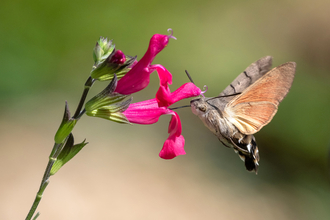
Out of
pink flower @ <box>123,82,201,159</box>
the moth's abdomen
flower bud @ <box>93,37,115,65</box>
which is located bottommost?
the moth's abdomen

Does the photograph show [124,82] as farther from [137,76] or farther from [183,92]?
[183,92]

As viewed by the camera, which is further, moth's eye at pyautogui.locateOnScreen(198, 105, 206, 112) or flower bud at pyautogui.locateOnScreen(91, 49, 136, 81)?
moth's eye at pyautogui.locateOnScreen(198, 105, 206, 112)

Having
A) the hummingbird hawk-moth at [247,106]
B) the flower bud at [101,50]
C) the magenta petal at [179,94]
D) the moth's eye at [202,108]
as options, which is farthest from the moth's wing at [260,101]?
the flower bud at [101,50]

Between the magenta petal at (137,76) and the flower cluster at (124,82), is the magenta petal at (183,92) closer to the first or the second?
the flower cluster at (124,82)

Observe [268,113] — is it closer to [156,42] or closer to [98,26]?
[156,42]

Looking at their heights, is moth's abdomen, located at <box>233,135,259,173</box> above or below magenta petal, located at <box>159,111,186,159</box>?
below

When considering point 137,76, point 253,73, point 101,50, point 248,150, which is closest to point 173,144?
point 137,76

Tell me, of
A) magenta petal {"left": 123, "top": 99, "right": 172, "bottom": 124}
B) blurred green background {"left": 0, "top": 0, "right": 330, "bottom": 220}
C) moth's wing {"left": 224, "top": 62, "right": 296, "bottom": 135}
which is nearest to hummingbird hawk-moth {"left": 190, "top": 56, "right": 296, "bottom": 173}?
moth's wing {"left": 224, "top": 62, "right": 296, "bottom": 135}

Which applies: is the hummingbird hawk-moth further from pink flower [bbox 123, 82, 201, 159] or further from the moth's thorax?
pink flower [bbox 123, 82, 201, 159]
